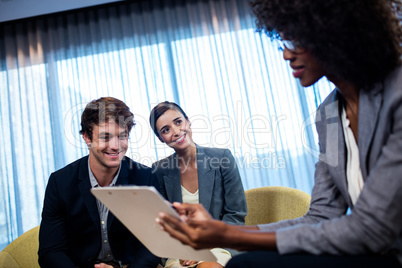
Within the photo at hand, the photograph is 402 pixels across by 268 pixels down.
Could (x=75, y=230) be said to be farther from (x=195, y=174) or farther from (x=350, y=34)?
(x=350, y=34)

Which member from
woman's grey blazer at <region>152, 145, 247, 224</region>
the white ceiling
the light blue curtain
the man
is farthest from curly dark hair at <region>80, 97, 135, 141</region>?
the white ceiling

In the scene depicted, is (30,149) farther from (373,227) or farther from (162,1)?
(373,227)

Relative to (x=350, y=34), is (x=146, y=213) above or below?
below

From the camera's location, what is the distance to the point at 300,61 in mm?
1280

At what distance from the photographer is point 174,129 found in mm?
2559

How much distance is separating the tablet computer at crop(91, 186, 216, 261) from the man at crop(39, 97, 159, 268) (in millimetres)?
605

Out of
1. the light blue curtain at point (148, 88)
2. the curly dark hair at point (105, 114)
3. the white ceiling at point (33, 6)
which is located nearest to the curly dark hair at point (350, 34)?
the curly dark hair at point (105, 114)

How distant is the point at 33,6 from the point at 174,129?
2799mm

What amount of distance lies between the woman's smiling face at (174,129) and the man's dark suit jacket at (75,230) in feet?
2.14

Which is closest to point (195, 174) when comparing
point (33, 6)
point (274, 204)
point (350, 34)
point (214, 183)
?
point (214, 183)

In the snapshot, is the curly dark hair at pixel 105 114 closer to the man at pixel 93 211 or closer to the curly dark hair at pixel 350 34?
the man at pixel 93 211

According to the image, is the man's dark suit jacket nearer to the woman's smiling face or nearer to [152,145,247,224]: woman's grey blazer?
[152,145,247,224]: woman's grey blazer

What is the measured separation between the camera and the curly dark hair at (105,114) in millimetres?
2195

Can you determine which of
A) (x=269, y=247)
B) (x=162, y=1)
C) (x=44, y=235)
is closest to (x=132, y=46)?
(x=162, y=1)
